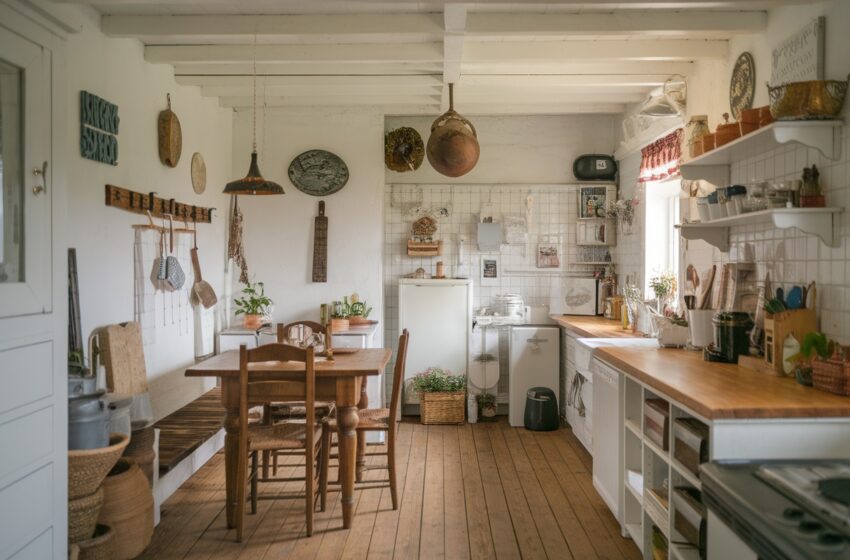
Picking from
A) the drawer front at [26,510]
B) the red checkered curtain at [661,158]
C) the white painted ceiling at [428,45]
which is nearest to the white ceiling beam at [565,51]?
the white painted ceiling at [428,45]

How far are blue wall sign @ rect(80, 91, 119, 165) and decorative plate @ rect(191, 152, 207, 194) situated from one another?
1207 millimetres

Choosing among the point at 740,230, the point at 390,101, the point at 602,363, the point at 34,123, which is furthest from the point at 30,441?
the point at 390,101

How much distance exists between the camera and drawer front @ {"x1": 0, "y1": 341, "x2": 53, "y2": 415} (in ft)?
7.14

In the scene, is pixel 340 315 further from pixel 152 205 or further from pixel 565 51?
pixel 565 51

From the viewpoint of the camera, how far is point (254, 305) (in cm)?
560

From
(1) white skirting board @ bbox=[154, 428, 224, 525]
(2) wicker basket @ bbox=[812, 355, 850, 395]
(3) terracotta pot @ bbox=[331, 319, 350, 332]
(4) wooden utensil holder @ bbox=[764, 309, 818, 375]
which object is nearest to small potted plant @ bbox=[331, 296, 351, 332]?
(3) terracotta pot @ bbox=[331, 319, 350, 332]

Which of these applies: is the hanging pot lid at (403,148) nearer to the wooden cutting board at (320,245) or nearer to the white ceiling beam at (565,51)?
the wooden cutting board at (320,245)

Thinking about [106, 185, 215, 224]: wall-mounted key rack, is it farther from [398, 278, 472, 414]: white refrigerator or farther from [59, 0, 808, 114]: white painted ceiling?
[398, 278, 472, 414]: white refrigerator

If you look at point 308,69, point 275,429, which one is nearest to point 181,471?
point 275,429

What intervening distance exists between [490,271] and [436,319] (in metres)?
0.77

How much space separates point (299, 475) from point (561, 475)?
1.79 meters

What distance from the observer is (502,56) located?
416 cm

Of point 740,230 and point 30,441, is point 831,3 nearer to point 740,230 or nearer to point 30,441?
point 740,230

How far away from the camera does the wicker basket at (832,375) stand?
7.76 feet
